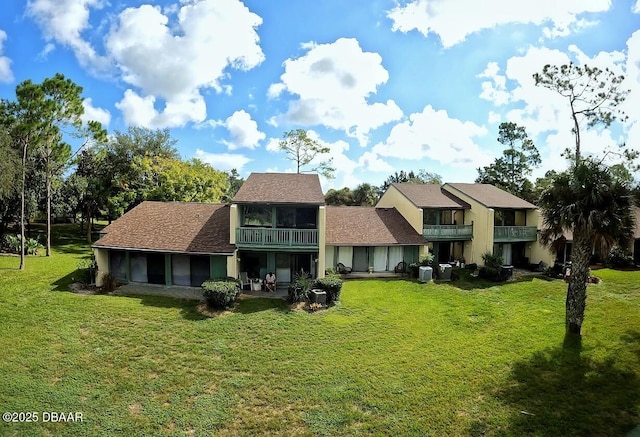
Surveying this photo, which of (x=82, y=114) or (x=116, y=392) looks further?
(x=82, y=114)

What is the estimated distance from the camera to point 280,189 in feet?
76.0

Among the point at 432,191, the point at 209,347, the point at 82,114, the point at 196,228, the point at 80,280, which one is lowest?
the point at 209,347

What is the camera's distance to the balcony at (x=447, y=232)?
27.7 metres

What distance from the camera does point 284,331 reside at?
55.5 feet

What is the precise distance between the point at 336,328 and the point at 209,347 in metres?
5.89

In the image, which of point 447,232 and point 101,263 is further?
point 447,232

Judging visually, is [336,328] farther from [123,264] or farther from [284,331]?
[123,264]

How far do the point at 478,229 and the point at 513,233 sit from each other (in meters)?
2.80

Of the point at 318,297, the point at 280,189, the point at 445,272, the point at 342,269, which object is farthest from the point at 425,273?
the point at 280,189

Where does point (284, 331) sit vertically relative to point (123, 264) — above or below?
below

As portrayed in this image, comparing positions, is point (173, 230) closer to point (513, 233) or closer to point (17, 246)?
point (17, 246)

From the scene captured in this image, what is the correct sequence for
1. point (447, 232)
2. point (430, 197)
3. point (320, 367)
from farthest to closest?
point (430, 197) < point (447, 232) < point (320, 367)

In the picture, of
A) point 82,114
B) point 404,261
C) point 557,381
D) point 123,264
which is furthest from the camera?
point 82,114

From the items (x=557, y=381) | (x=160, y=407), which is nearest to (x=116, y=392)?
(x=160, y=407)
